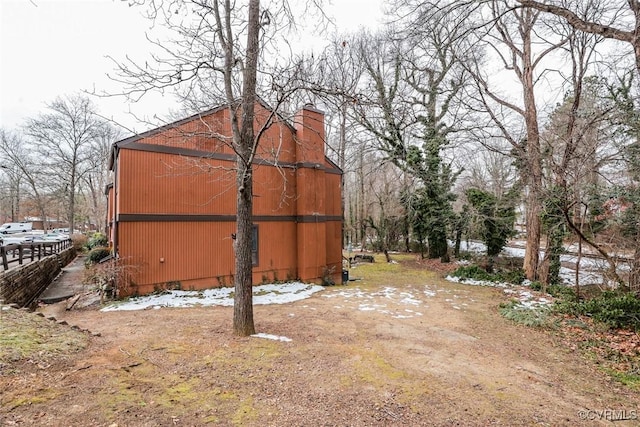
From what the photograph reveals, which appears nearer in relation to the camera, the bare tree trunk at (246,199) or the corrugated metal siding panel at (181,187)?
the bare tree trunk at (246,199)

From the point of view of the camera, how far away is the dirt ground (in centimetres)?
297

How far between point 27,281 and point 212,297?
4935 mm

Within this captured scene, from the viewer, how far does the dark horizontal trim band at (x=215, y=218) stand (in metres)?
8.56

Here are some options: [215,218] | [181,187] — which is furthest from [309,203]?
[181,187]

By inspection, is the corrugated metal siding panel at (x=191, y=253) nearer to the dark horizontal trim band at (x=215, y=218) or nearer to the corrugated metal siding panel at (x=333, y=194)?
the dark horizontal trim band at (x=215, y=218)

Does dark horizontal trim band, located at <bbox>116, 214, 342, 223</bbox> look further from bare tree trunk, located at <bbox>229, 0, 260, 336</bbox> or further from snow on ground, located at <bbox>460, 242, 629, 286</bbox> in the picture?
snow on ground, located at <bbox>460, 242, 629, 286</bbox>

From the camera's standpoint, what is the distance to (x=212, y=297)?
8.94 m

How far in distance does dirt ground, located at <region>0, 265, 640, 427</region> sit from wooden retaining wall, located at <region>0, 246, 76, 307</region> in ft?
5.09

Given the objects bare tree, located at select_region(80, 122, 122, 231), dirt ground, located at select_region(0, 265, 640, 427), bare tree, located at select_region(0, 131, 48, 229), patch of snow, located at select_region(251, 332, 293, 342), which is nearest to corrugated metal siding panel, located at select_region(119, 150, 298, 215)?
dirt ground, located at select_region(0, 265, 640, 427)

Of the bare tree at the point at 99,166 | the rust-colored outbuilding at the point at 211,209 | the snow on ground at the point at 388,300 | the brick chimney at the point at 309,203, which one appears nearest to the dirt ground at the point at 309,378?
the snow on ground at the point at 388,300

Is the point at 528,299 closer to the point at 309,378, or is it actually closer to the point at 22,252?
the point at 309,378

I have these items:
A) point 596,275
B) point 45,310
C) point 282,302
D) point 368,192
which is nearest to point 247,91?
point 282,302

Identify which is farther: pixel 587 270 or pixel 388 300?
pixel 388 300

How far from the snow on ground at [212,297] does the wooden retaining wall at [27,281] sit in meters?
1.97
